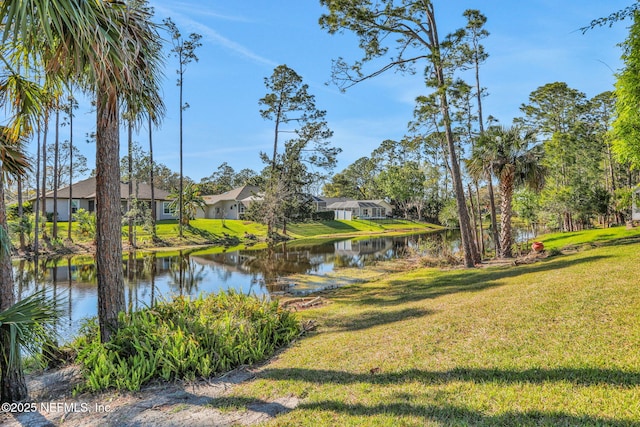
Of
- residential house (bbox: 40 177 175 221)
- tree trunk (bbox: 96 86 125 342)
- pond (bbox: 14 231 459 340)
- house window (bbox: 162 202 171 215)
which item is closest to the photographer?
tree trunk (bbox: 96 86 125 342)

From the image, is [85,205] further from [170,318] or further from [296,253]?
[170,318]

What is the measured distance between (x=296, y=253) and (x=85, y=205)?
26.6m

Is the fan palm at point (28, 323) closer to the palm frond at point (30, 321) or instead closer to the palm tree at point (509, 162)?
the palm frond at point (30, 321)

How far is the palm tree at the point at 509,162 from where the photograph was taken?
51.9 feet

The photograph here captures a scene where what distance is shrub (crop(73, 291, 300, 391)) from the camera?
524 cm

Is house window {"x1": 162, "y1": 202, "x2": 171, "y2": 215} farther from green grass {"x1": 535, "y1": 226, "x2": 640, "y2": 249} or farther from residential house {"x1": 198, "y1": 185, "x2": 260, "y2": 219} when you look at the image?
green grass {"x1": 535, "y1": 226, "x2": 640, "y2": 249}

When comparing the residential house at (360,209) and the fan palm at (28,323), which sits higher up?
the residential house at (360,209)

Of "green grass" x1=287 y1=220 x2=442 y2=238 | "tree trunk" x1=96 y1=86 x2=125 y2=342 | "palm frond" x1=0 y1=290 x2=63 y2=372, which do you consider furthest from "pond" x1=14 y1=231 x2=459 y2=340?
"green grass" x1=287 y1=220 x2=442 y2=238

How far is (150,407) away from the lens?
4438 millimetres

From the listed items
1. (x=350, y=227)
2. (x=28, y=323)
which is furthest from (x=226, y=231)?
(x=28, y=323)

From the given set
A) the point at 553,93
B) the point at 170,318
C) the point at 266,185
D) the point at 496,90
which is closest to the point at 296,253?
the point at 266,185

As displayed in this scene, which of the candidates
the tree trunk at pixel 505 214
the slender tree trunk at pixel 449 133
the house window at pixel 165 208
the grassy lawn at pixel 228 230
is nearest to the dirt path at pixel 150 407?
the slender tree trunk at pixel 449 133

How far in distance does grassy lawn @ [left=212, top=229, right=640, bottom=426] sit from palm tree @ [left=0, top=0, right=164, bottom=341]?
10.9 ft

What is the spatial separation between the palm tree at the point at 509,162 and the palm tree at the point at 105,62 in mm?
14553
